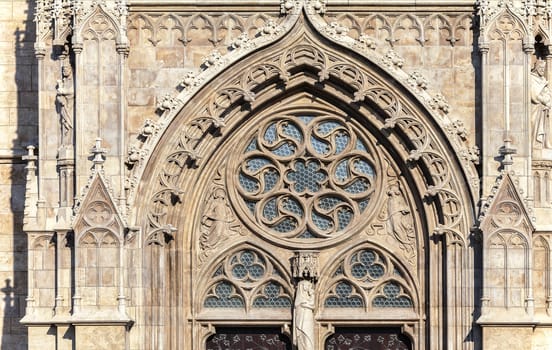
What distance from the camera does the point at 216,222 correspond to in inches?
1222

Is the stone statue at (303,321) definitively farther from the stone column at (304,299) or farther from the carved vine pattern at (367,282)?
the carved vine pattern at (367,282)

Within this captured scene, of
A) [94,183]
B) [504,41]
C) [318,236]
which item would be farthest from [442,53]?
[94,183]

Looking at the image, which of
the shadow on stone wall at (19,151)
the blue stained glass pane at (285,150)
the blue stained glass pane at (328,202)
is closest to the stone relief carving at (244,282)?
the blue stained glass pane at (328,202)

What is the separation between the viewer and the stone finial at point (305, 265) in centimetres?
3069

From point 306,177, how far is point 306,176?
0.01 m

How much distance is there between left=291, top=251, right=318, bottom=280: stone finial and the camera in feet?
101

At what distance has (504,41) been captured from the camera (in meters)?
30.4

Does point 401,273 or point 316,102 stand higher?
point 316,102

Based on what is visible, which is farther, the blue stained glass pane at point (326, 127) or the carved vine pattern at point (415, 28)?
the blue stained glass pane at point (326, 127)

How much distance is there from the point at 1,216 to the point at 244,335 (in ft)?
12.5

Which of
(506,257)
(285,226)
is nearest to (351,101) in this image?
(285,226)

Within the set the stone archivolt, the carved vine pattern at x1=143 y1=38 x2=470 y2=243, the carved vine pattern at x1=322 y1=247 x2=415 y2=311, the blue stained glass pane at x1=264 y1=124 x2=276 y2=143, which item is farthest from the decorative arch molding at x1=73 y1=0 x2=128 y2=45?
the carved vine pattern at x1=322 y1=247 x2=415 y2=311

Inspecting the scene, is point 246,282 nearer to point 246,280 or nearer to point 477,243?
point 246,280

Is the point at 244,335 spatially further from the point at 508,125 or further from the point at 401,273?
the point at 508,125
